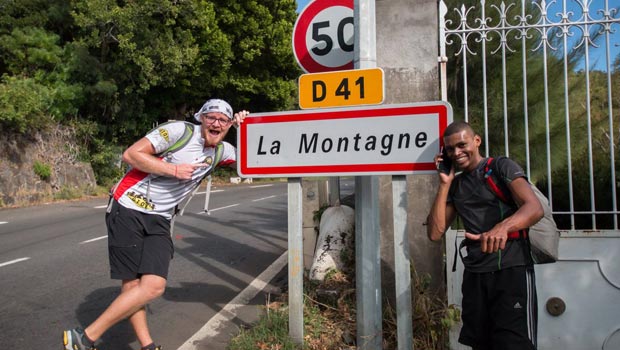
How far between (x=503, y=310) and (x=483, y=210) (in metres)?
0.51

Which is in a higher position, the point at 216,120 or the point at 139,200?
the point at 216,120

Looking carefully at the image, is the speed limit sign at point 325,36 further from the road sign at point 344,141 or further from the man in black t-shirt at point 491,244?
the man in black t-shirt at point 491,244

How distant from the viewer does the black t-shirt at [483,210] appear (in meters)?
2.51

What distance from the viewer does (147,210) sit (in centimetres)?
330

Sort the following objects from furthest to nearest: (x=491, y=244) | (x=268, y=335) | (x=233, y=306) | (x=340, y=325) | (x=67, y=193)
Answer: (x=67, y=193), (x=233, y=306), (x=340, y=325), (x=268, y=335), (x=491, y=244)

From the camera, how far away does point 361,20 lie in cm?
320

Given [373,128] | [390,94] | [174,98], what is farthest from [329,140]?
[174,98]

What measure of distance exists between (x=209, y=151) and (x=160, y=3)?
53.9ft

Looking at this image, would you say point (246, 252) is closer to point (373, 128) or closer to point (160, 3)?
Result: point (373, 128)

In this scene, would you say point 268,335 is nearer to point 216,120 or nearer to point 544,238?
point 216,120

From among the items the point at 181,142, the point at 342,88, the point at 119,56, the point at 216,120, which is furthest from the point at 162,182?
the point at 119,56

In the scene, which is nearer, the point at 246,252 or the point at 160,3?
the point at 246,252

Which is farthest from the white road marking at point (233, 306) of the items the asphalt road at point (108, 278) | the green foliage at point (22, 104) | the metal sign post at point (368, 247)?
the green foliage at point (22, 104)

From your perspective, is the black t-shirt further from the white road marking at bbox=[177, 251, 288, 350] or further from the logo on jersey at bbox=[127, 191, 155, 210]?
the white road marking at bbox=[177, 251, 288, 350]
